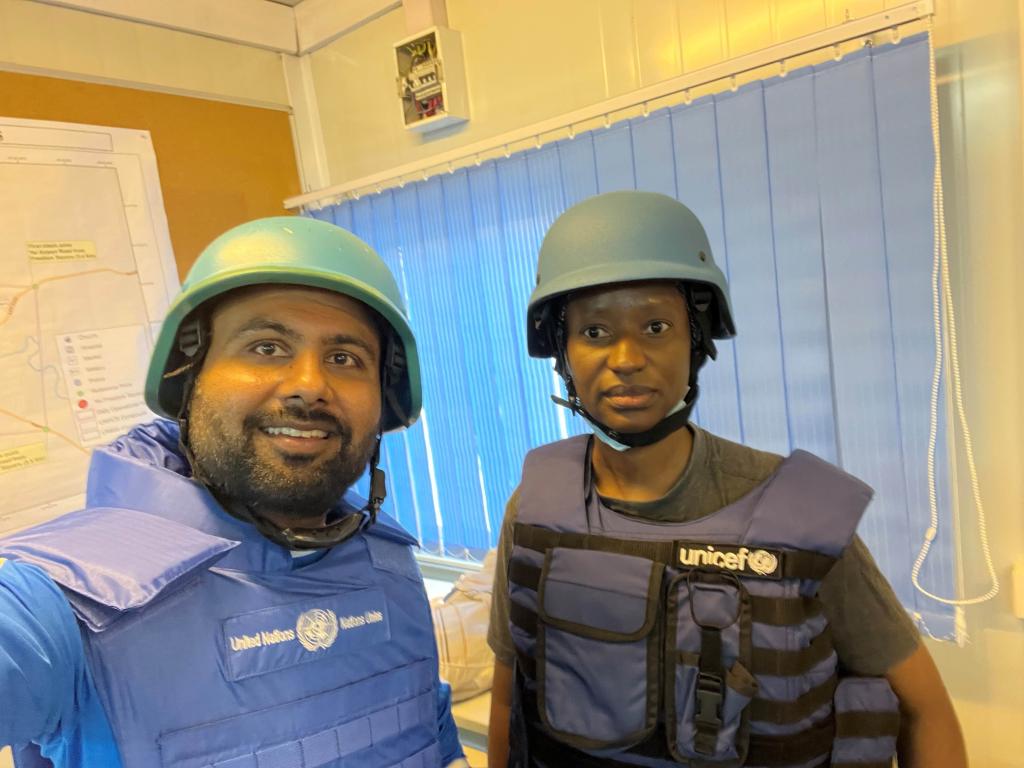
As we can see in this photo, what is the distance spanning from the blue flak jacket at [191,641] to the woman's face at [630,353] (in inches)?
17.8

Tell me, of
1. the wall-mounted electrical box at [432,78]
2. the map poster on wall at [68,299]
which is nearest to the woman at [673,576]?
the wall-mounted electrical box at [432,78]

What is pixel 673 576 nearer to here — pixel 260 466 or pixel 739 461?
pixel 739 461

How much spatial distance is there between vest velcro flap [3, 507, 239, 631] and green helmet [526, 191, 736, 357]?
2.23ft

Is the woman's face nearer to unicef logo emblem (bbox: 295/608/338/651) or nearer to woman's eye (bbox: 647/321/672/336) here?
woman's eye (bbox: 647/321/672/336)

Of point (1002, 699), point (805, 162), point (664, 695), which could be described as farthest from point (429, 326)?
point (1002, 699)

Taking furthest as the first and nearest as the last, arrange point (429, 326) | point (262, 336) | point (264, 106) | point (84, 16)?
point (264, 106) < point (429, 326) < point (84, 16) < point (262, 336)

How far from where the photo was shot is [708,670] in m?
0.99

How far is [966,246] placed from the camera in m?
1.47

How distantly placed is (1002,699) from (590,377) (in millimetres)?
1345

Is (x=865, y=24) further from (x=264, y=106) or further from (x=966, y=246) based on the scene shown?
(x=264, y=106)

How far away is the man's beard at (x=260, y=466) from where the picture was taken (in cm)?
95

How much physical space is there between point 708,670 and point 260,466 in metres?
0.73

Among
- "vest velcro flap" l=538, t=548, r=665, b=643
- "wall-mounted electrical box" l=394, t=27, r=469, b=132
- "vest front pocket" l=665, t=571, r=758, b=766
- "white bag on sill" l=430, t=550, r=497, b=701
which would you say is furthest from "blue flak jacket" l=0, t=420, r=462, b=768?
"wall-mounted electrical box" l=394, t=27, r=469, b=132

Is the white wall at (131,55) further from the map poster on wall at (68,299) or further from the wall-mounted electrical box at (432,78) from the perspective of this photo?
the wall-mounted electrical box at (432,78)
